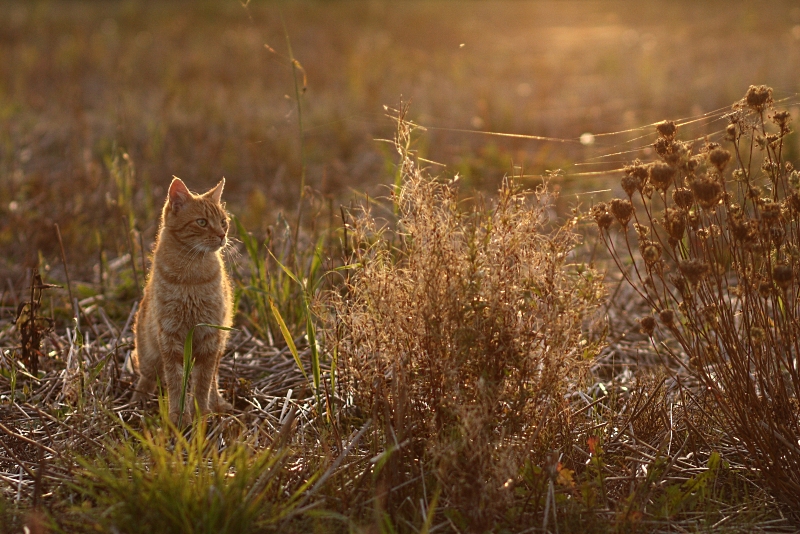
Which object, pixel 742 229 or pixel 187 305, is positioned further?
pixel 187 305

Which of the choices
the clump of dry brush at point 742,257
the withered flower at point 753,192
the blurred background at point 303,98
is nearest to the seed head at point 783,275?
the clump of dry brush at point 742,257

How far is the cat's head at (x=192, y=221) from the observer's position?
3176 millimetres

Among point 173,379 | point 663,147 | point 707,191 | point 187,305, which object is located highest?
point 663,147

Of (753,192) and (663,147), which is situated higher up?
(663,147)

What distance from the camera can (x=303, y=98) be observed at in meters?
4.45

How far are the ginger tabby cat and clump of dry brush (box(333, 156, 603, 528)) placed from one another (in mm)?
873

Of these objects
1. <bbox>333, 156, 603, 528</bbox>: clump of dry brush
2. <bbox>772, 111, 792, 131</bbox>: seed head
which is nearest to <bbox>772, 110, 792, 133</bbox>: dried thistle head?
<bbox>772, 111, 792, 131</bbox>: seed head

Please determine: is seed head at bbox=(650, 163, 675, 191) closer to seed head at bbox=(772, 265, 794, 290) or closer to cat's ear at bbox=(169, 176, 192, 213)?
seed head at bbox=(772, 265, 794, 290)

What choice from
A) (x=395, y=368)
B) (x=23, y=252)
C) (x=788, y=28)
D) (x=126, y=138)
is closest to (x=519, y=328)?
(x=395, y=368)

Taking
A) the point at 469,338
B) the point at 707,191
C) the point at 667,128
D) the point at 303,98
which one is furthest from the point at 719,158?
the point at 303,98

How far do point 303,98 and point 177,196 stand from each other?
1447 millimetres

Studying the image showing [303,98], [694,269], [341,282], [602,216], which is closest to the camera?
[694,269]

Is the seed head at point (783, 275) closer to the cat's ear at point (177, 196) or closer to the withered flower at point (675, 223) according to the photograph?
the withered flower at point (675, 223)

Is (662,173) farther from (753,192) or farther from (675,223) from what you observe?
(753,192)
